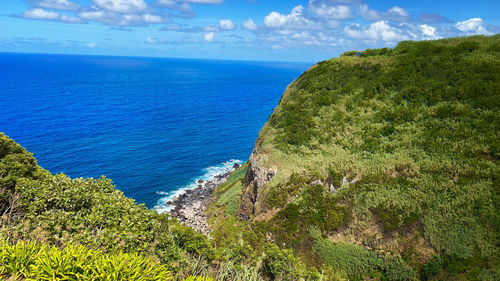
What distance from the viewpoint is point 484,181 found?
80.5 ft

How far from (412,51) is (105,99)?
125 meters

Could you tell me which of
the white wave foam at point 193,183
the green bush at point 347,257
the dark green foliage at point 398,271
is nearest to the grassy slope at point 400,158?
the green bush at point 347,257

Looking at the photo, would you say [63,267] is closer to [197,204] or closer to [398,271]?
[398,271]

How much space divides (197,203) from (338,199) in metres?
28.0

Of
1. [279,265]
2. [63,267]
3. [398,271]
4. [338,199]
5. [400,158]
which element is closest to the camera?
[63,267]

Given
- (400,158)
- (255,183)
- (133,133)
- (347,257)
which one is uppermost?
(400,158)

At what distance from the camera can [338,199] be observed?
98.1 ft

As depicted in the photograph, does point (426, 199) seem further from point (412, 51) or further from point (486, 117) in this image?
point (412, 51)

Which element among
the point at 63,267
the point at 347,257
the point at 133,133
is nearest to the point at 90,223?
the point at 63,267

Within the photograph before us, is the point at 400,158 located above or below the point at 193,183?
above

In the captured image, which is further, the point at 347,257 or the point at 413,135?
the point at 413,135

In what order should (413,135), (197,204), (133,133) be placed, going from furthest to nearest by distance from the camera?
1. (133,133)
2. (197,204)
3. (413,135)

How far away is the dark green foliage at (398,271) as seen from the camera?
2334 centimetres

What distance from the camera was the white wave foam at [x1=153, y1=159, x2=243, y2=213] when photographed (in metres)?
48.3
